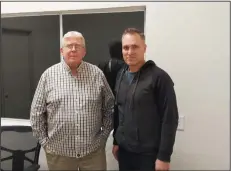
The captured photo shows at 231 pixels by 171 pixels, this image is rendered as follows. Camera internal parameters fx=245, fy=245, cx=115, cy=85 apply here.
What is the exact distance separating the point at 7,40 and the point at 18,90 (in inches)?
21.4

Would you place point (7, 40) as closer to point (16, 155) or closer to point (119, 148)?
point (16, 155)

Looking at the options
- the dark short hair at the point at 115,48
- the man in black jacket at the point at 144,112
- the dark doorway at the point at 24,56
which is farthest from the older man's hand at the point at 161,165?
the dark doorway at the point at 24,56

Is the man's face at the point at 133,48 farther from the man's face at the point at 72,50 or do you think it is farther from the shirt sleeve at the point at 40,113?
the shirt sleeve at the point at 40,113

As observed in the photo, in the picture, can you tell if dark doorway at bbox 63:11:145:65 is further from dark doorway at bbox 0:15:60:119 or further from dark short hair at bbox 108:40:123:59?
dark doorway at bbox 0:15:60:119

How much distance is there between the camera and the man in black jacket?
4.74ft

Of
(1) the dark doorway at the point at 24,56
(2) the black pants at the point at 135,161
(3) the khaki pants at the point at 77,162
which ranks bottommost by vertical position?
(3) the khaki pants at the point at 77,162

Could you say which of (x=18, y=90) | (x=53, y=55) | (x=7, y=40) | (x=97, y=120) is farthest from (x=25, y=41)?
(x=97, y=120)

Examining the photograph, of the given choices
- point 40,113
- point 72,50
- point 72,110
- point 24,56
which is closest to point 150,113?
point 72,110

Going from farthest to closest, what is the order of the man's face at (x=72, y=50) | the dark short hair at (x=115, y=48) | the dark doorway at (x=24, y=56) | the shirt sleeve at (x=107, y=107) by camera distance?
the dark doorway at (x=24, y=56)
the dark short hair at (x=115, y=48)
the shirt sleeve at (x=107, y=107)
the man's face at (x=72, y=50)

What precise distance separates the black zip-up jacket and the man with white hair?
0.78 feet

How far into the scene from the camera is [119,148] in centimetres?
168

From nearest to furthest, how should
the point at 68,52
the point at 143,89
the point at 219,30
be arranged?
the point at 143,89
the point at 68,52
the point at 219,30

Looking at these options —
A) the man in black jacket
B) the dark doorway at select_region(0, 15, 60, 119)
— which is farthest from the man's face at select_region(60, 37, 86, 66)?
the dark doorway at select_region(0, 15, 60, 119)

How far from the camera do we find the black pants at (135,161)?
1526 mm
